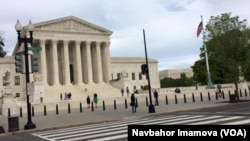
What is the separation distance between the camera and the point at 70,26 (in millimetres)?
74250

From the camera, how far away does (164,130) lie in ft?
12.5

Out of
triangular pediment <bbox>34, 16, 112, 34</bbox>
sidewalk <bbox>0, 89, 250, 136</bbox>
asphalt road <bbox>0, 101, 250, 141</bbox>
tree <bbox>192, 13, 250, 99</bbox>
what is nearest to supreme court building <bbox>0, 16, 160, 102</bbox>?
triangular pediment <bbox>34, 16, 112, 34</bbox>

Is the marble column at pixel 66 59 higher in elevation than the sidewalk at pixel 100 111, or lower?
higher

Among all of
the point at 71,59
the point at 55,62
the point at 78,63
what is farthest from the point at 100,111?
the point at 71,59

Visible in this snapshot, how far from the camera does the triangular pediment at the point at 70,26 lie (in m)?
70.5

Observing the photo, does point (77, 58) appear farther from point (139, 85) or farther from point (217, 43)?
point (217, 43)

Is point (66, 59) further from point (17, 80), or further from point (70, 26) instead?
point (17, 80)

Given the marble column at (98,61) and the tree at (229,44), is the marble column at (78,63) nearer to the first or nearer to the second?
the marble column at (98,61)

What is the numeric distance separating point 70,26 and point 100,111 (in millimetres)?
48776

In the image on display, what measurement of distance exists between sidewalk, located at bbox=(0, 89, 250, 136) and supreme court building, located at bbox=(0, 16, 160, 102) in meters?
26.0

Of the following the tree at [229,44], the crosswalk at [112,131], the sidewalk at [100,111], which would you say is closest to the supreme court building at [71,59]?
the sidewalk at [100,111]

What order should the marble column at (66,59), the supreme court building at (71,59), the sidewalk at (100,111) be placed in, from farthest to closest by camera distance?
the marble column at (66,59)
the supreme court building at (71,59)
the sidewalk at (100,111)

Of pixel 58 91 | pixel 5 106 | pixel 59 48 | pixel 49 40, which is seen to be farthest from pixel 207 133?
pixel 59 48

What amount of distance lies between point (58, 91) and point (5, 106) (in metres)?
28.6
